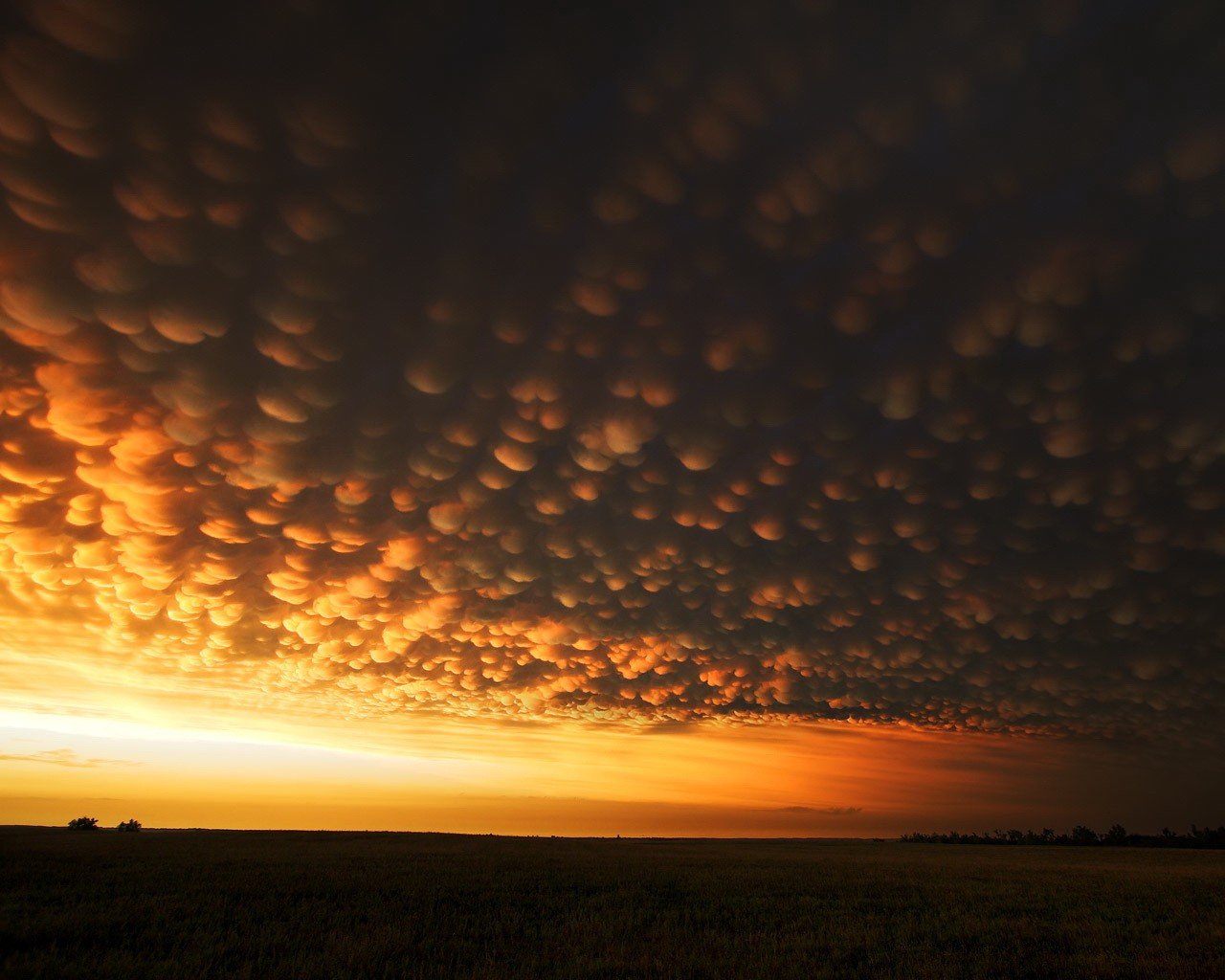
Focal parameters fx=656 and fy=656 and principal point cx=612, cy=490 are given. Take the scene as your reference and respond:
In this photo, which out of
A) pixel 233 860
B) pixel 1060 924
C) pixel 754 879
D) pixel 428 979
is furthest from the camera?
pixel 233 860

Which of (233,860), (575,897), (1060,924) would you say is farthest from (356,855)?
(1060,924)

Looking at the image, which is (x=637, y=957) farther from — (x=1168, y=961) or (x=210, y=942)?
(x=1168, y=961)

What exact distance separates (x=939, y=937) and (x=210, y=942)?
1519cm

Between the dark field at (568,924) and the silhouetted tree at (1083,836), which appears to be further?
the silhouetted tree at (1083,836)

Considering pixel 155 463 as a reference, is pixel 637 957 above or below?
below

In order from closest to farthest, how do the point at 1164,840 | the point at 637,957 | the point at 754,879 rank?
the point at 637,957 < the point at 754,879 < the point at 1164,840

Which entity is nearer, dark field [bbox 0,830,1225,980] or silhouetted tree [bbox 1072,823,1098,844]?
dark field [bbox 0,830,1225,980]

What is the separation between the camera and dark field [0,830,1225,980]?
1133 centimetres

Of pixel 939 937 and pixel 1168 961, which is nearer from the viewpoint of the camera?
pixel 1168 961

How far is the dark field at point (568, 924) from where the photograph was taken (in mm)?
11328

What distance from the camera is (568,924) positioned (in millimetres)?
15508

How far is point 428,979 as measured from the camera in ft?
33.8

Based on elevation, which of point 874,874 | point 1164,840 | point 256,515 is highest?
point 256,515

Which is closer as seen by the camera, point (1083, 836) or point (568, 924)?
point (568, 924)
